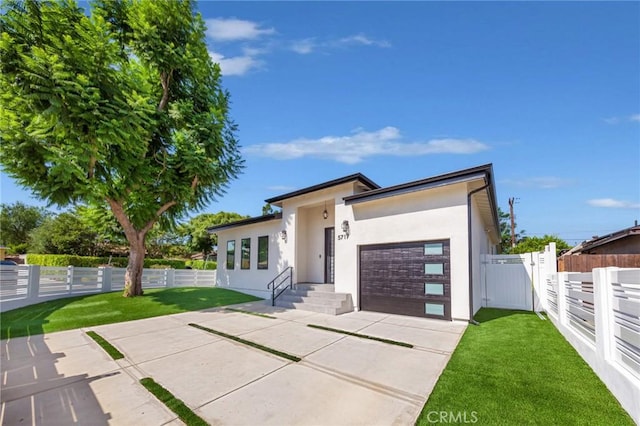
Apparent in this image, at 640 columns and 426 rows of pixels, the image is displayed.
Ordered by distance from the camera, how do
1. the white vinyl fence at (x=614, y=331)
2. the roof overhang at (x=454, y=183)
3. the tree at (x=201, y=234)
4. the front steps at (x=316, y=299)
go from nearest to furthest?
the white vinyl fence at (x=614, y=331) → the roof overhang at (x=454, y=183) → the front steps at (x=316, y=299) → the tree at (x=201, y=234)

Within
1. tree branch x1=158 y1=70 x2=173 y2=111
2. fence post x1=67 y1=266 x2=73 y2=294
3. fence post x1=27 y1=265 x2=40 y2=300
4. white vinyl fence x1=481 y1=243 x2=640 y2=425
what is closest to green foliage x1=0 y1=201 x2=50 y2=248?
fence post x1=67 y1=266 x2=73 y2=294

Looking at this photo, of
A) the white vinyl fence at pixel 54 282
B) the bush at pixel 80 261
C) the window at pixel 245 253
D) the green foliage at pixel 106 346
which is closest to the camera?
the green foliage at pixel 106 346

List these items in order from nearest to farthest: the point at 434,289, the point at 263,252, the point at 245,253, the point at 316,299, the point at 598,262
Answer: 1. the point at 434,289
2. the point at 316,299
3. the point at 598,262
4. the point at 263,252
5. the point at 245,253

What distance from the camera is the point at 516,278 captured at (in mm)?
9055

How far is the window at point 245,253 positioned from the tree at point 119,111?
9.24 feet

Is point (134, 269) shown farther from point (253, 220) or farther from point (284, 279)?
point (284, 279)

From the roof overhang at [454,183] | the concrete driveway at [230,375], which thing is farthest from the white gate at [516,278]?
the concrete driveway at [230,375]

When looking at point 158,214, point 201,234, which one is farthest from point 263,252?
point 201,234

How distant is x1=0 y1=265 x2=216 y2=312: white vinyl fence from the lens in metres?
9.30

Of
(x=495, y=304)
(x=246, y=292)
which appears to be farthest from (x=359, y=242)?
(x=246, y=292)

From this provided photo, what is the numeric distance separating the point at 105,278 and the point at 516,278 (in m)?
16.2

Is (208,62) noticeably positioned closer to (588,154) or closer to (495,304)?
(495,304)

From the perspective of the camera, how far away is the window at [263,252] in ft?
42.1

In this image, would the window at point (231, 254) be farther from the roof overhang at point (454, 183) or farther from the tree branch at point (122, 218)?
the roof overhang at point (454, 183)
